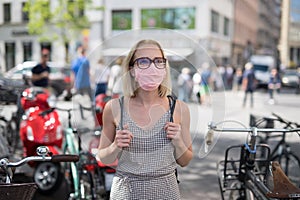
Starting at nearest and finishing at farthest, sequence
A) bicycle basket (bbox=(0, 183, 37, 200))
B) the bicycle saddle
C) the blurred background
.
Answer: bicycle basket (bbox=(0, 183, 37, 200))
the bicycle saddle
the blurred background

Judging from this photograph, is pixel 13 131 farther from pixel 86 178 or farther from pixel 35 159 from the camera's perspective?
pixel 35 159

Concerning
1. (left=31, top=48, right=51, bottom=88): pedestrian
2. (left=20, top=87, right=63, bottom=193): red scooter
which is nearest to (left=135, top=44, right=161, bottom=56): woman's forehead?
(left=20, top=87, right=63, bottom=193): red scooter

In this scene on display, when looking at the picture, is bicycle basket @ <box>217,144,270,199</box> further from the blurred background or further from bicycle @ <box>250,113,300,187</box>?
bicycle @ <box>250,113,300,187</box>

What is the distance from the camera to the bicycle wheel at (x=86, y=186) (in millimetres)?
4191

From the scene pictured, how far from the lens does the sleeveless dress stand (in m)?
2.21

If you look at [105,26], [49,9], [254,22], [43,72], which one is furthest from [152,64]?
[254,22]

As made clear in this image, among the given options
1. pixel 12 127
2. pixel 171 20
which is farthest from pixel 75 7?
pixel 171 20

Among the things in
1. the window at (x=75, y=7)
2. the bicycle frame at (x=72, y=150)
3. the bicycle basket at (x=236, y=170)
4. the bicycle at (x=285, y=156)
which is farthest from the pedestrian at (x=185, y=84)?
the window at (x=75, y=7)

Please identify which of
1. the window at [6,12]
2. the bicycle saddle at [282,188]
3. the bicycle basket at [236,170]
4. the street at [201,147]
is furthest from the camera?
the window at [6,12]

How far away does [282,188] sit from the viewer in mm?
2619

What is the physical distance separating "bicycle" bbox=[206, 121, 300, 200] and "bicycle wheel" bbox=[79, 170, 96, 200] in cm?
114

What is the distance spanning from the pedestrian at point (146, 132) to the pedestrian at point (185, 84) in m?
0.39

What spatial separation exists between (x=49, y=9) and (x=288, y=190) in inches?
745

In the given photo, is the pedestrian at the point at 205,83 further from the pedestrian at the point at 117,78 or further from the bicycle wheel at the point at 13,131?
the bicycle wheel at the point at 13,131
